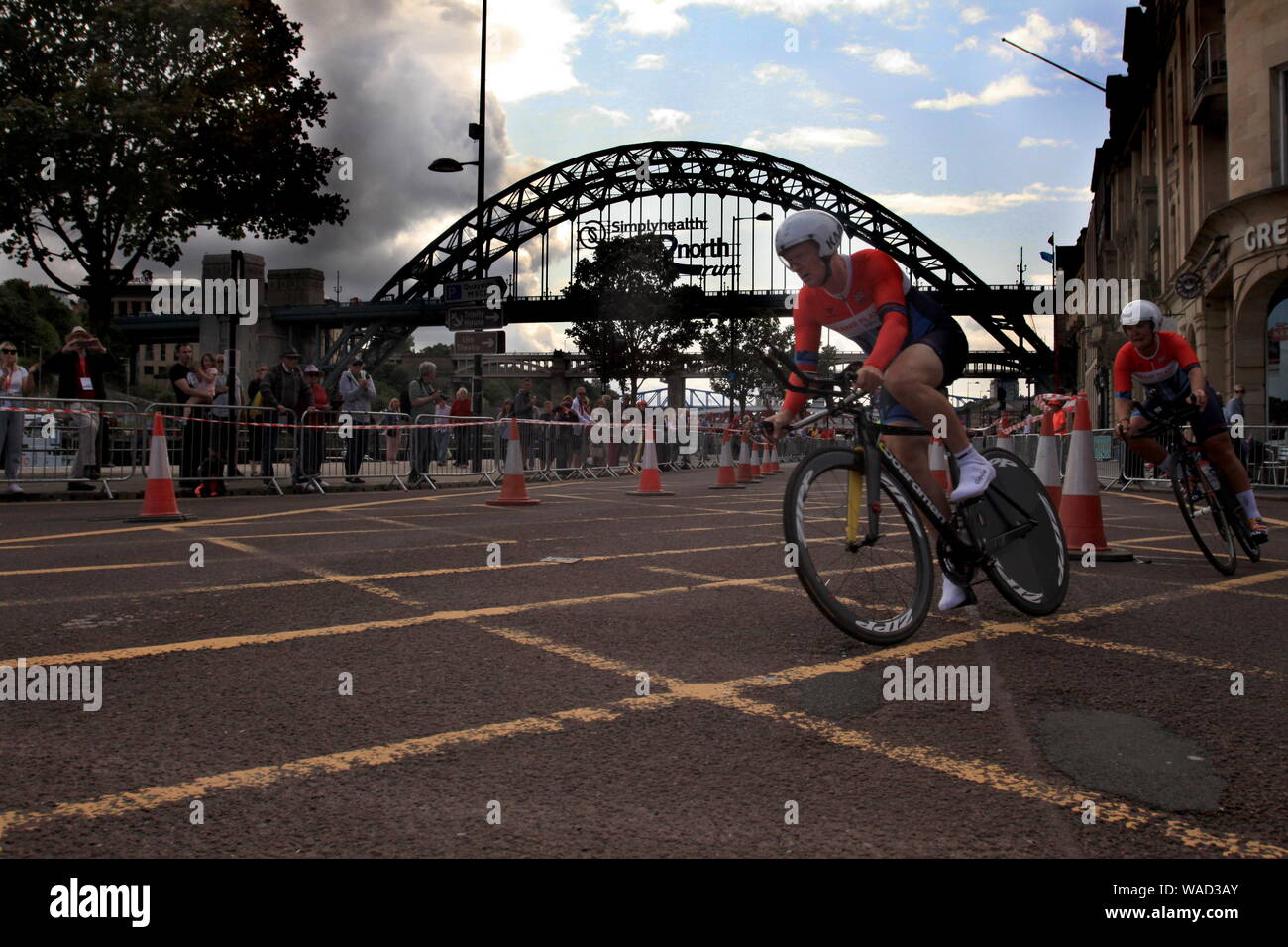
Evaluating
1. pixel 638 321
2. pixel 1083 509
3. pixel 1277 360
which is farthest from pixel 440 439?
pixel 638 321

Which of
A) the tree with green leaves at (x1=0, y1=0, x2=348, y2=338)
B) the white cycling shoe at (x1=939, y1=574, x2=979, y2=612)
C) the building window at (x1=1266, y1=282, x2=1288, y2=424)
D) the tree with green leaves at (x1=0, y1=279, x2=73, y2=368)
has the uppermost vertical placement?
the tree with green leaves at (x1=0, y1=279, x2=73, y2=368)

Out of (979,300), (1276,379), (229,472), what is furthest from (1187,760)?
(979,300)

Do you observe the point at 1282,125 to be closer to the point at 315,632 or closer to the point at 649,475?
the point at 649,475

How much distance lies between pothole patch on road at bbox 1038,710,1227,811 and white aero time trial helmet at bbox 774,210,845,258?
82.9 inches

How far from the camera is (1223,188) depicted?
80.8ft

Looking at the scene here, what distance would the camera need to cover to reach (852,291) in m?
4.56

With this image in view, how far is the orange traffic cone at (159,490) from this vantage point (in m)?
9.84

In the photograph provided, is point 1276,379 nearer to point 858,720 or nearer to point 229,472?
point 229,472

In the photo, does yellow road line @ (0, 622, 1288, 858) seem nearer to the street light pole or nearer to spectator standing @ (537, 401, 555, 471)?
spectator standing @ (537, 401, 555, 471)

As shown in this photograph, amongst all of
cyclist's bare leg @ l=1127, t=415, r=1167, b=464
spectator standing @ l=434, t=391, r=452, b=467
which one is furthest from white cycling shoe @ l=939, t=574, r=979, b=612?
spectator standing @ l=434, t=391, r=452, b=467

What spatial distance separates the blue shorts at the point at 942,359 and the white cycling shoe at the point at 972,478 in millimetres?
295

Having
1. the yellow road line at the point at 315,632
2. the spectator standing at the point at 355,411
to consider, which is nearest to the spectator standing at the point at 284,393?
the spectator standing at the point at 355,411

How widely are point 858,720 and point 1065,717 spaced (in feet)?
2.17

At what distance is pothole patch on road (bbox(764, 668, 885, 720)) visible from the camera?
130 inches
